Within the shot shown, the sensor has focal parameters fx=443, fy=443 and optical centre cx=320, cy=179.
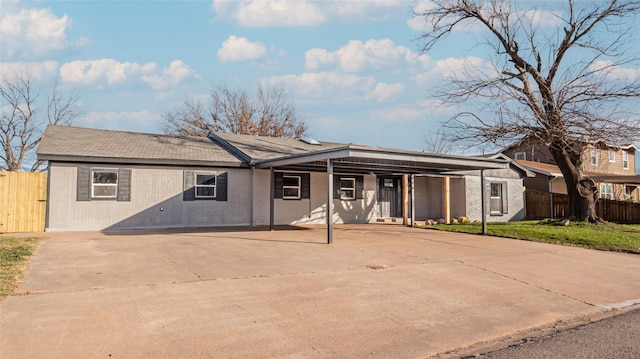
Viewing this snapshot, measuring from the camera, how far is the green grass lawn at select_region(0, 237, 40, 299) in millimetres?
6359

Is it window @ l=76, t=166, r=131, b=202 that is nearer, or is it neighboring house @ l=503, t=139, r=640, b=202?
window @ l=76, t=166, r=131, b=202

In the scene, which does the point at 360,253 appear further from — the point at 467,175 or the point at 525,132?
the point at 467,175

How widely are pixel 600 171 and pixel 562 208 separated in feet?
36.8

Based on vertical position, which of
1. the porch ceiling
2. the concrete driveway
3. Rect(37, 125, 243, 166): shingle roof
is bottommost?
the concrete driveway

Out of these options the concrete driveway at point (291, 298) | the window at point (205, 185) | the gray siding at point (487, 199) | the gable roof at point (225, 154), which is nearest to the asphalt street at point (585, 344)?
the concrete driveway at point (291, 298)

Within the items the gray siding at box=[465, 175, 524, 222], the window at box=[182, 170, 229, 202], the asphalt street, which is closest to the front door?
the gray siding at box=[465, 175, 524, 222]

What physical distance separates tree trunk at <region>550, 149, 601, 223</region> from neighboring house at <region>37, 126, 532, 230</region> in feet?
9.26

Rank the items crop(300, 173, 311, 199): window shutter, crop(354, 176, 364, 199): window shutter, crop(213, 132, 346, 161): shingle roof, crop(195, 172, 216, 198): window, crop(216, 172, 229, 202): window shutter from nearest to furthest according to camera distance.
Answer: crop(195, 172, 216, 198): window, crop(216, 172, 229, 202): window shutter, crop(213, 132, 346, 161): shingle roof, crop(300, 173, 311, 199): window shutter, crop(354, 176, 364, 199): window shutter

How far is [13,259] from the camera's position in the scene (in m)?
8.26

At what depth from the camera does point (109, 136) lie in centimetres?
1731

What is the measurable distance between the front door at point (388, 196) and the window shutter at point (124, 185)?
1117 centimetres

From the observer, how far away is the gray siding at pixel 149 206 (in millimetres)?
13969

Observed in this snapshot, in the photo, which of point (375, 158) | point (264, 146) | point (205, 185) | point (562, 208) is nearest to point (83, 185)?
point (205, 185)

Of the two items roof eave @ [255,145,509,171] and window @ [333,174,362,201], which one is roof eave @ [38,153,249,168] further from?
window @ [333,174,362,201]
